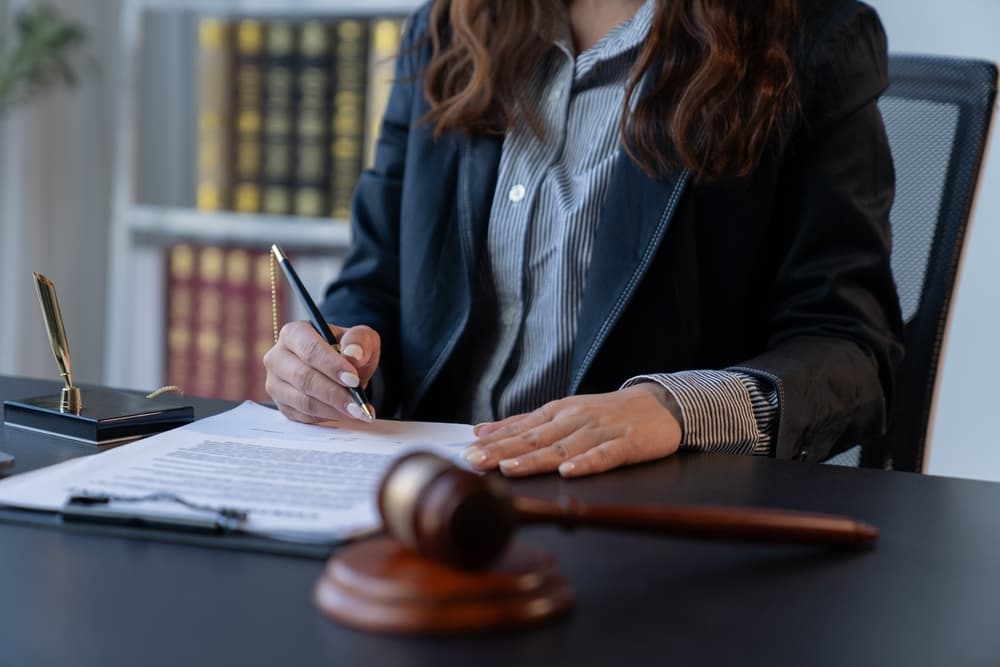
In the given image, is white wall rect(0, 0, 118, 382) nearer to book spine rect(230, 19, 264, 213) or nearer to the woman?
book spine rect(230, 19, 264, 213)

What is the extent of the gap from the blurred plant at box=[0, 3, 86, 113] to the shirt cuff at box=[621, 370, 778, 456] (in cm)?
217

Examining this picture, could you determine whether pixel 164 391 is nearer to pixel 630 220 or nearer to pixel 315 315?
pixel 315 315

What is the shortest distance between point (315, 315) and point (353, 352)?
0.17ft

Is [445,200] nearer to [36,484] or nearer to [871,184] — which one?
[871,184]

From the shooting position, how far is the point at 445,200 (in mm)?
1357

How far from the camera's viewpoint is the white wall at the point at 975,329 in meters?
2.13

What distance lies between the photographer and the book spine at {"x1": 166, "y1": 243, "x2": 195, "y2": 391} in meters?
2.84

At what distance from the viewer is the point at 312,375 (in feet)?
3.30

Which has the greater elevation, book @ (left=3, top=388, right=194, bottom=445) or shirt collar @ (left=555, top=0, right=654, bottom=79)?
shirt collar @ (left=555, top=0, right=654, bottom=79)

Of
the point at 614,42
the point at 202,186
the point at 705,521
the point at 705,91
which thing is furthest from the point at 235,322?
the point at 705,521

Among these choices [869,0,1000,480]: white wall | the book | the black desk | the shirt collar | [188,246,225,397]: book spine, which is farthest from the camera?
[188,246,225,397]: book spine

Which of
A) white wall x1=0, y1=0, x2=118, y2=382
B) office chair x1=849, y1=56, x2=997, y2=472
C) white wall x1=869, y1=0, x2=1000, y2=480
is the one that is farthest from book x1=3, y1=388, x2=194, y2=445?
white wall x1=0, y1=0, x2=118, y2=382

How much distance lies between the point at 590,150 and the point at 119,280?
1961 mm

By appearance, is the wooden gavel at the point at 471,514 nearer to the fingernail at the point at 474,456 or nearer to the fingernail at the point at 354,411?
the fingernail at the point at 474,456
